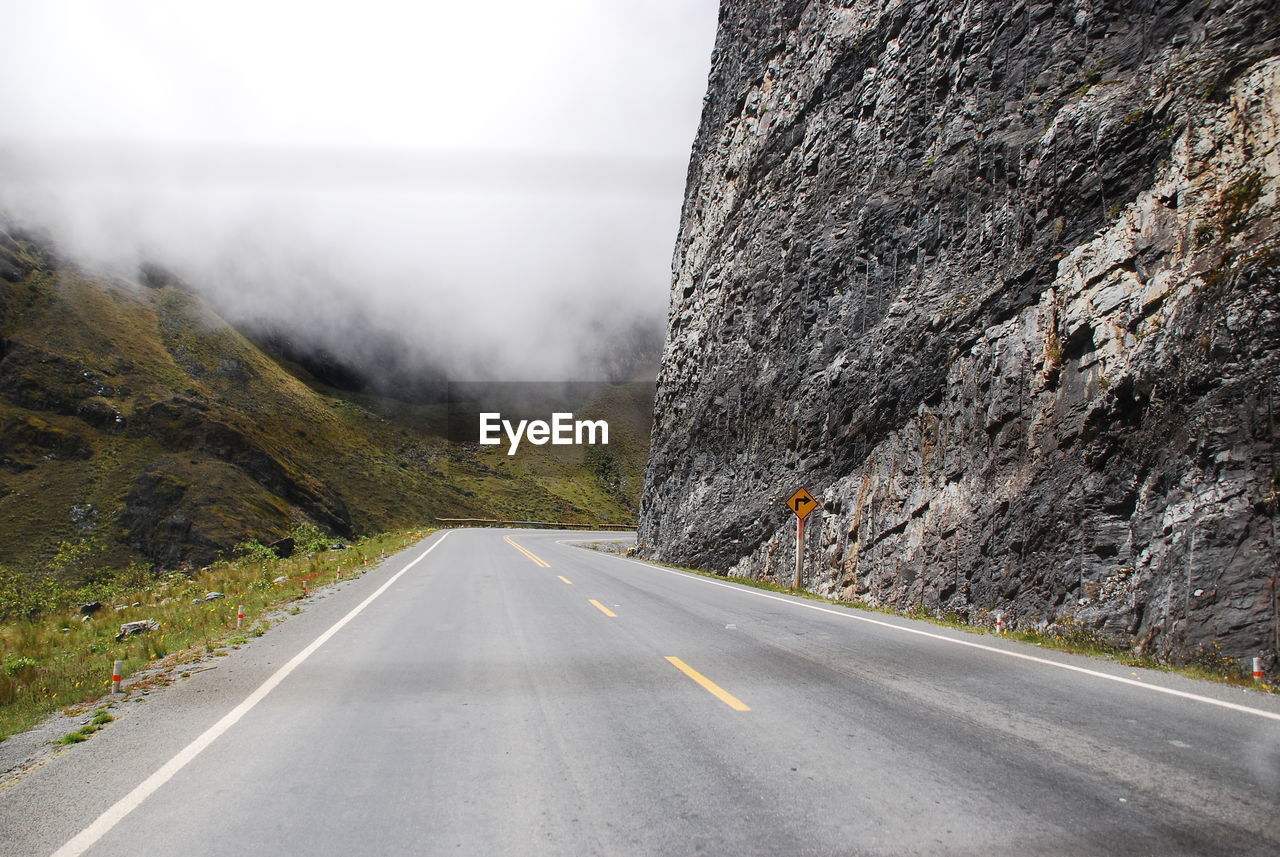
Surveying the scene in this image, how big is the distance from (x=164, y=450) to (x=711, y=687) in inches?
2422

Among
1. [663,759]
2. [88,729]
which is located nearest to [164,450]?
[88,729]

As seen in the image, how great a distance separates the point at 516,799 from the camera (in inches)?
149

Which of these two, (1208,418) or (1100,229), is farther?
(1100,229)

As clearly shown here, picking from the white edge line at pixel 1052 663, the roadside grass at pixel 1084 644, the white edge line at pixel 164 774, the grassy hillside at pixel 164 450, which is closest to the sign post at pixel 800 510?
the roadside grass at pixel 1084 644

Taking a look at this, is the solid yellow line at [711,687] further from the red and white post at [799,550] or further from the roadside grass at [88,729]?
the red and white post at [799,550]

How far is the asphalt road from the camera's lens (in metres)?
3.35

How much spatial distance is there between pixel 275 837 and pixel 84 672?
18.8 ft

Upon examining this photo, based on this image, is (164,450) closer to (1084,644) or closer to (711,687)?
(711,687)

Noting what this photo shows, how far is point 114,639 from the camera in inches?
412

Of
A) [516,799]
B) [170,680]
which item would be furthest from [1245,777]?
[170,680]

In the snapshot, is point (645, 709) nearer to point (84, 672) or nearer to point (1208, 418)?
point (84, 672)

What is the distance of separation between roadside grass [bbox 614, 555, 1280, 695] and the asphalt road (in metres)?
0.53

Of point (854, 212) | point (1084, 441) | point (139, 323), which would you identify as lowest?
point (1084, 441)

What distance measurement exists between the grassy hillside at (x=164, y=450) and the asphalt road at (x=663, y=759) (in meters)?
45.2
